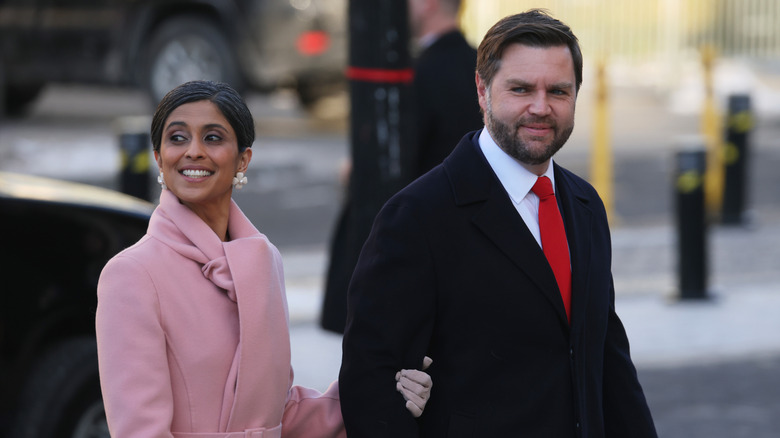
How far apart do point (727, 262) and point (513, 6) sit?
12940 mm

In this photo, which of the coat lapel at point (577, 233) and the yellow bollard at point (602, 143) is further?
the yellow bollard at point (602, 143)

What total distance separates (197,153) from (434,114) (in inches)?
102

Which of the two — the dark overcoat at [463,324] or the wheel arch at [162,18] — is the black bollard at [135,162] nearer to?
the wheel arch at [162,18]

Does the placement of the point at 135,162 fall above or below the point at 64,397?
above

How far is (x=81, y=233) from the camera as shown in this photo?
4773 millimetres

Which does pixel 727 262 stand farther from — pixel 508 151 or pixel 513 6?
pixel 513 6

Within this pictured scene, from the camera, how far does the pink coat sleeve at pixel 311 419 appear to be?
115 inches

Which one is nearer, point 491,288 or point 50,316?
point 491,288

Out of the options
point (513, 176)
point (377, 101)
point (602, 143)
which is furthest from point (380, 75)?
point (602, 143)

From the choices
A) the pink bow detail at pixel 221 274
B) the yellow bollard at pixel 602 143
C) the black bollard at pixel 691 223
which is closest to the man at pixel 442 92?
the pink bow detail at pixel 221 274

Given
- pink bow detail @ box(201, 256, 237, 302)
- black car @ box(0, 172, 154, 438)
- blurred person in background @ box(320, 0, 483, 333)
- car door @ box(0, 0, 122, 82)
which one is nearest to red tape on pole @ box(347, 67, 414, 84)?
blurred person in background @ box(320, 0, 483, 333)

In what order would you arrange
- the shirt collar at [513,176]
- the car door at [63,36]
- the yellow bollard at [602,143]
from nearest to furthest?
the shirt collar at [513,176] → the yellow bollard at [602,143] → the car door at [63,36]

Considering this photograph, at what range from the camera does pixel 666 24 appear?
868 inches

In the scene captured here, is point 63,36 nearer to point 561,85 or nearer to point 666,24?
point 666,24
